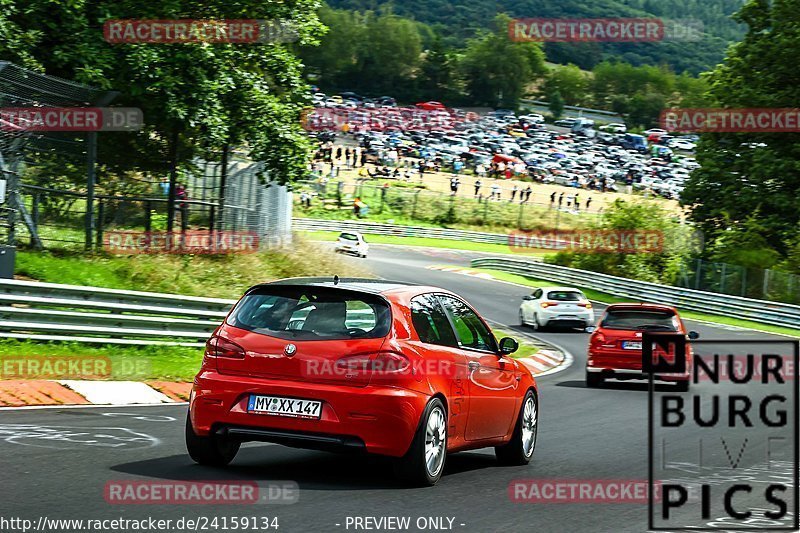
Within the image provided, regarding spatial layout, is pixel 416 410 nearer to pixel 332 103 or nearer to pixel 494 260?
pixel 494 260

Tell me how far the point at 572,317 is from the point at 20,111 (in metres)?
19.0

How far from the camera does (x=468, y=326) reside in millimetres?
9859

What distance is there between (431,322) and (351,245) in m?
43.8

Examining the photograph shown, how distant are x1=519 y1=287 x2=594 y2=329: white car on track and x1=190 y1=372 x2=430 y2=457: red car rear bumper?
25.0 metres

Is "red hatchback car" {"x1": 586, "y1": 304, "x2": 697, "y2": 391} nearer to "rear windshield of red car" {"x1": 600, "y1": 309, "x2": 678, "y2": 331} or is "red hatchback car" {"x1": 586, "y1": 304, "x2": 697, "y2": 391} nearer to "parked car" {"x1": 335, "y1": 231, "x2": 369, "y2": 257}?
"rear windshield of red car" {"x1": 600, "y1": 309, "x2": 678, "y2": 331}

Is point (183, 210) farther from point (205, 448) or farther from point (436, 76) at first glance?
point (436, 76)

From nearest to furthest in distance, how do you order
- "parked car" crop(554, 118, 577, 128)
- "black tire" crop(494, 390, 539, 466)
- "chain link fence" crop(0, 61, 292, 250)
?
"black tire" crop(494, 390, 539, 466) → "chain link fence" crop(0, 61, 292, 250) → "parked car" crop(554, 118, 577, 128)

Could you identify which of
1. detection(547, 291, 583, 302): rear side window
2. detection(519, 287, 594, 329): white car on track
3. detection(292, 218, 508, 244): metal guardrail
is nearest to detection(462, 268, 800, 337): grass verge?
detection(519, 287, 594, 329): white car on track

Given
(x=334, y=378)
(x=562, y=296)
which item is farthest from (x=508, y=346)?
(x=562, y=296)

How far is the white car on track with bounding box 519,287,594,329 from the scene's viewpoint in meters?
33.2

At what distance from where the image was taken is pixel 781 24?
4741 cm

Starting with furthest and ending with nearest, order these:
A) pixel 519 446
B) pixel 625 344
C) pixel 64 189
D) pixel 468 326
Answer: pixel 64 189 → pixel 625 344 → pixel 519 446 → pixel 468 326

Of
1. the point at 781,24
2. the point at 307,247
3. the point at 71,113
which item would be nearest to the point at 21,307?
the point at 71,113

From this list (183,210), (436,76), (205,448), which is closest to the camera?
(205,448)
